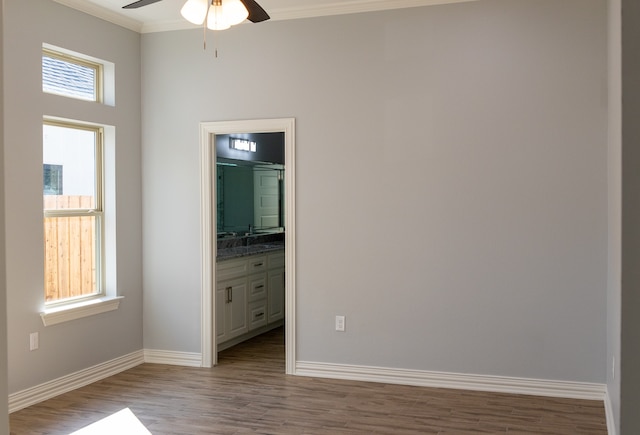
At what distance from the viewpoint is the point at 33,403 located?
4.48m

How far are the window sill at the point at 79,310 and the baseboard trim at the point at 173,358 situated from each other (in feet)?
1.94

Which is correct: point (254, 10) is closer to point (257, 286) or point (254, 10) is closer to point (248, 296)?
point (248, 296)

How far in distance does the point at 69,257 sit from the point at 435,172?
2.87 meters

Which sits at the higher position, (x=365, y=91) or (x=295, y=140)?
(x=365, y=91)

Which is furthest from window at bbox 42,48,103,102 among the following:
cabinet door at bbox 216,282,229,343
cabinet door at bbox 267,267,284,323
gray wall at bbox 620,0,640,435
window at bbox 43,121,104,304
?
gray wall at bbox 620,0,640,435

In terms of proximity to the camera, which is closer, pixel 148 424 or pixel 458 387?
pixel 148 424

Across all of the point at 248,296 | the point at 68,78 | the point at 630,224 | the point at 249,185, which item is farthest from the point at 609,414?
the point at 249,185

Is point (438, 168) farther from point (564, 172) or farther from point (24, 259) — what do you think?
point (24, 259)

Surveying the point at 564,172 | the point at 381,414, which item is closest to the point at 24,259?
the point at 381,414

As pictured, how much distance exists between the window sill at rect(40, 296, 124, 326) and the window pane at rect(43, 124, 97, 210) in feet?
2.45

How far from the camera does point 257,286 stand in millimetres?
6594

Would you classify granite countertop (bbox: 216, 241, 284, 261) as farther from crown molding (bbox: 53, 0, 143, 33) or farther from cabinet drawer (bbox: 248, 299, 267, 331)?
crown molding (bbox: 53, 0, 143, 33)

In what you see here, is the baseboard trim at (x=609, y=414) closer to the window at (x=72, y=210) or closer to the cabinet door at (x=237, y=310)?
the cabinet door at (x=237, y=310)

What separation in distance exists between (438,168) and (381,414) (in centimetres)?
182
